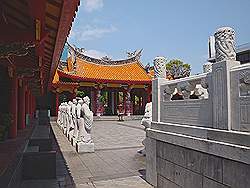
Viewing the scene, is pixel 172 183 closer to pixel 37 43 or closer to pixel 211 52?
pixel 37 43

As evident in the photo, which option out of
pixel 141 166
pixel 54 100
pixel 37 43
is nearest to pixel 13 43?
pixel 37 43

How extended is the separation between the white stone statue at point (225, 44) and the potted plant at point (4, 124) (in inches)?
278

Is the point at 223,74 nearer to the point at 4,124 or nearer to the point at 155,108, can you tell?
the point at 155,108

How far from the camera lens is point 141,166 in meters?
7.24

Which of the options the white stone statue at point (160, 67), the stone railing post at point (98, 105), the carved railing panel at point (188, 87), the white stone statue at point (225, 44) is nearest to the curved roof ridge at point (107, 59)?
the stone railing post at point (98, 105)

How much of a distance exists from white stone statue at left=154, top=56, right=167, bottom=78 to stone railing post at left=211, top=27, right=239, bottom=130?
7.01 ft

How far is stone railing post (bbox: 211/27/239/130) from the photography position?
3.50 m

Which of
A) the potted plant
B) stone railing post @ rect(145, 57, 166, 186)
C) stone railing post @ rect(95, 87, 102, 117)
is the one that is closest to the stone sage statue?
the potted plant

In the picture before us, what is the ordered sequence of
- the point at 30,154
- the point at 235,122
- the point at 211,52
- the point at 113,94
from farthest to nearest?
the point at 113,94 < the point at 211,52 < the point at 30,154 < the point at 235,122

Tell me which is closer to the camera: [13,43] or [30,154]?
[13,43]

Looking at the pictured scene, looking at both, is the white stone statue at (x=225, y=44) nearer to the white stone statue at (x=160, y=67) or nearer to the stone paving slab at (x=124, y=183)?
the white stone statue at (x=160, y=67)

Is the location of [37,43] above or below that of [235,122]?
above

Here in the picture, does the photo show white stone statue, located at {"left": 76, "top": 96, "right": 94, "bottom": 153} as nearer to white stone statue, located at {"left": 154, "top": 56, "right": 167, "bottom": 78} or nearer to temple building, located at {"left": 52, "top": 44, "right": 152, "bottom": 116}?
white stone statue, located at {"left": 154, "top": 56, "right": 167, "bottom": 78}

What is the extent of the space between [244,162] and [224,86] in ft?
3.27
